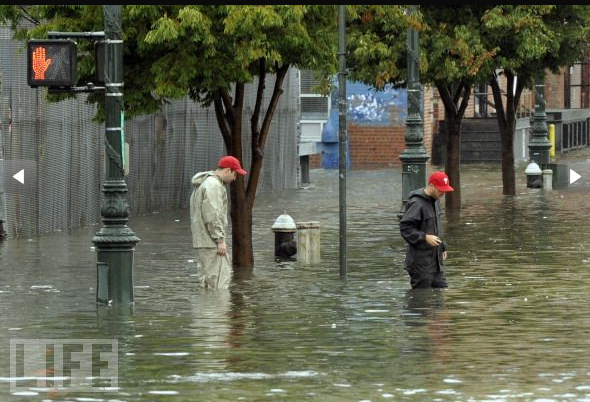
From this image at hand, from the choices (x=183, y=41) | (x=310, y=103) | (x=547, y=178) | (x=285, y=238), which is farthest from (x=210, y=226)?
(x=310, y=103)

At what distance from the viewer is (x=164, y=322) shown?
1623cm

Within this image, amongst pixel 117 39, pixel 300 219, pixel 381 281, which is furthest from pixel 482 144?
pixel 117 39

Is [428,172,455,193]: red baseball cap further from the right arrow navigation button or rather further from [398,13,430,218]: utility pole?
the right arrow navigation button

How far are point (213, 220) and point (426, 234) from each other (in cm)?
242

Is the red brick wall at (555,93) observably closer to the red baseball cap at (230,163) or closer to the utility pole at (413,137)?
the utility pole at (413,137)

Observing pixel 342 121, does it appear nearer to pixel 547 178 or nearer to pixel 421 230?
pixel 421 230

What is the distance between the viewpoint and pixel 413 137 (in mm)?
25828

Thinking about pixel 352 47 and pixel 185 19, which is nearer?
pixel 185 19

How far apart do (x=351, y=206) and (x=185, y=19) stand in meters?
15.0

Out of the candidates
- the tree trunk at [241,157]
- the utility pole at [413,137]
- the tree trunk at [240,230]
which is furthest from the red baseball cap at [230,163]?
the utility pole at [413,137]

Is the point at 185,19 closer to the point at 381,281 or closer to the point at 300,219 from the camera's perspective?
the point at 381,281

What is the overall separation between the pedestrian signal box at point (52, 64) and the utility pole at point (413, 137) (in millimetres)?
8849
